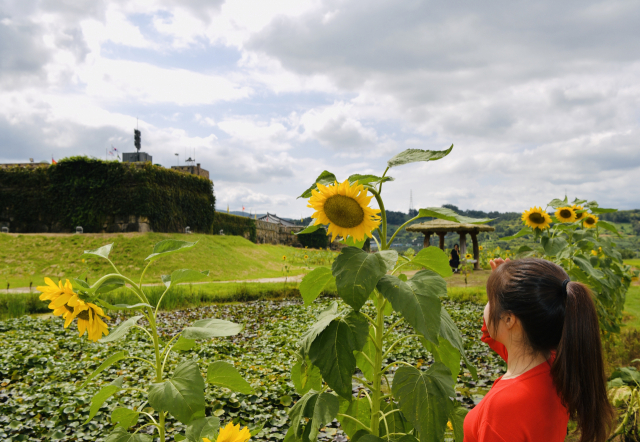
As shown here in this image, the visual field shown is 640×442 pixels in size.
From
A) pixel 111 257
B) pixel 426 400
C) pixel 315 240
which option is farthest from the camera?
pixel 315 240

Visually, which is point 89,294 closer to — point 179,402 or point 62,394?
point 179,402

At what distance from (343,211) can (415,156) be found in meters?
0.32

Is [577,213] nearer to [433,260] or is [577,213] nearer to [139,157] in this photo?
[433,260]

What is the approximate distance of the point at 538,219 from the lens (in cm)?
348

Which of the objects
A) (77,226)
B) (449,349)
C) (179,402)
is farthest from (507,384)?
(77,226)

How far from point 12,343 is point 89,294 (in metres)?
5.19

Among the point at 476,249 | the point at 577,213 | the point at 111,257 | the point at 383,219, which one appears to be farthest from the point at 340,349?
the point at 476,249

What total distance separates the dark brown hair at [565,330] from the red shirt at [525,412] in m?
0.04

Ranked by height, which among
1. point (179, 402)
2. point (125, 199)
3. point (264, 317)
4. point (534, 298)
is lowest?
point (264, 317)

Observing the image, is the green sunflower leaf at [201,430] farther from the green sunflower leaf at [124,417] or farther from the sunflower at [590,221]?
the sunflower at [590,221]

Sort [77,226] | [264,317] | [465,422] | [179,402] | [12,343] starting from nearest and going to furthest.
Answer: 1. [179,402]
2. [465,422]
3. [12,343]
4. [264,317]
5. [77,226]

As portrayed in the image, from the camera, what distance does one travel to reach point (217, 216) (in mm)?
23000

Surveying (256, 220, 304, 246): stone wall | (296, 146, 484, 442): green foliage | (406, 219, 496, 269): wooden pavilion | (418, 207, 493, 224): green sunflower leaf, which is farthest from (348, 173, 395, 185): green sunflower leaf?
(256, 220, 304, 246): stone wall

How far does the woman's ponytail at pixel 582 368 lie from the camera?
108 centimetres
